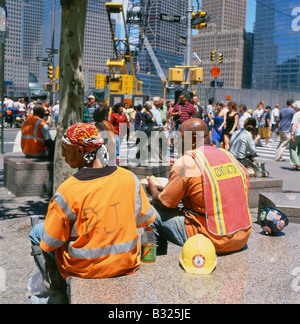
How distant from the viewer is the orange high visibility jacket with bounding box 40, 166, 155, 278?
281 cm

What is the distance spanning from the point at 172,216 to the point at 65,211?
1.26 meters

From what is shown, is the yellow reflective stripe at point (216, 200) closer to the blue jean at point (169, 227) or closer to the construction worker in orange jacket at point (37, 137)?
the blue jean at point (169, 227)

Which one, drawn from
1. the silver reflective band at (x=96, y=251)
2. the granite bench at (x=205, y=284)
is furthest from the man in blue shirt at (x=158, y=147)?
the silver reflective band at (x=96, y=251)

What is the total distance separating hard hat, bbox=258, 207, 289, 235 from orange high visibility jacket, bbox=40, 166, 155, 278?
181cm

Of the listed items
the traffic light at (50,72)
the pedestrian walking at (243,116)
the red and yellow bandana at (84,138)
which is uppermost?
the traffic light at (50,72)

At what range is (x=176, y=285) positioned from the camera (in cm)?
307

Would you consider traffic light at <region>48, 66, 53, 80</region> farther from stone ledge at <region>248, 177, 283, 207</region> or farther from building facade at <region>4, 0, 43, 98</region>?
stone ledge at <region>248, 177, 283, 207</region>

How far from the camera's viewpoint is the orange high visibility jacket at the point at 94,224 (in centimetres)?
281

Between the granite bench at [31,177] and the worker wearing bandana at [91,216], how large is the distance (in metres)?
4.97

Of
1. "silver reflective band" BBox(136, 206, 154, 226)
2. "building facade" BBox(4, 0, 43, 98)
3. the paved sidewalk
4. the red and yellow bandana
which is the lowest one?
the paved sidewalk

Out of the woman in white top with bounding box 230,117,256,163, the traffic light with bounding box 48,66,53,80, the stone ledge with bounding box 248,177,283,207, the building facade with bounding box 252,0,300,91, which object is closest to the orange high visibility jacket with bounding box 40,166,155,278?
the stone ledge with bounding box 248,177,283,207

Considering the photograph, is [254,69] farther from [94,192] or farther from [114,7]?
[94,192]

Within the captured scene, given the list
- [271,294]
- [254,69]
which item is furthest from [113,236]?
[254,69]

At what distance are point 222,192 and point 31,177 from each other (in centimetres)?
520
